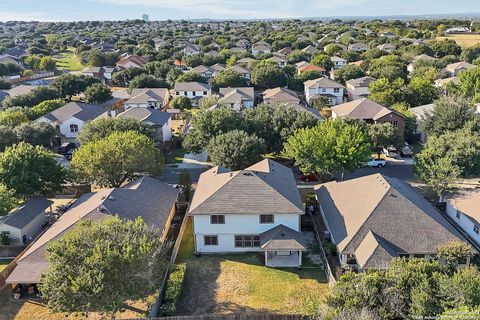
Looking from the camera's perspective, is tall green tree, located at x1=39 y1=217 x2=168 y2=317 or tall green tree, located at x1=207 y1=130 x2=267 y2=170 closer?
tall green tree, located at x1=39 y1=217 x2=168 y2=317

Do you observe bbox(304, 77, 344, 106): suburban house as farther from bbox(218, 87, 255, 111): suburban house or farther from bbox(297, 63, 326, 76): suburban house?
bbox(297, 63, 326, 76): suburban house

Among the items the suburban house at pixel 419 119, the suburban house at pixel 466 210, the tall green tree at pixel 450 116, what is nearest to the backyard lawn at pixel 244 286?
the suburban house at pixel 466 210

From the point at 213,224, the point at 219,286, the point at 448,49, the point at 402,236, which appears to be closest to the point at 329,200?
the point at 402,236

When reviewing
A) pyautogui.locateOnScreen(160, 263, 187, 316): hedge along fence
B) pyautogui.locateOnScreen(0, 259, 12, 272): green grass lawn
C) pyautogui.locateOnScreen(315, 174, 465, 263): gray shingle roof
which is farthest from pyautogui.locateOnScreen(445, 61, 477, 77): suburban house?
pyautogui.locateOnScreen(0, 259, 12, 272): green grass lawn

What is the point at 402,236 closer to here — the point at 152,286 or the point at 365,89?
the point at 152,286

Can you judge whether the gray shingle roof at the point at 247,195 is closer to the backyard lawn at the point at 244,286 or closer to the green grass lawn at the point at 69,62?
the backyard lawn at the point at 244,286

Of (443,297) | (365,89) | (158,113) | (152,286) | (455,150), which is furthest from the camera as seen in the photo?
(365,89)
